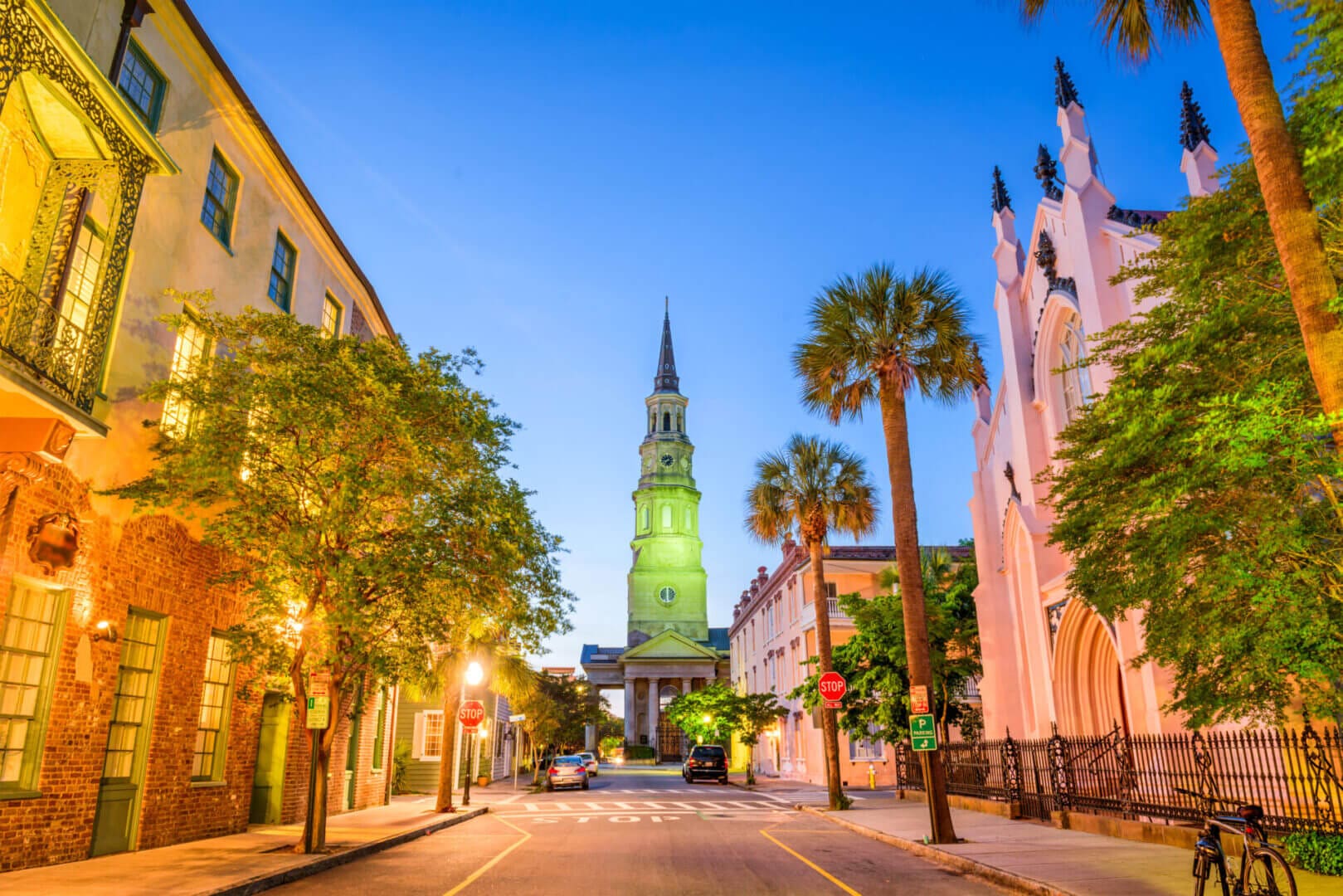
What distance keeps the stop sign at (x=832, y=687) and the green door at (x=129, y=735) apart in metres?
16.4

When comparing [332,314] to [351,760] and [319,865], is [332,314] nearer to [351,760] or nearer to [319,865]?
[351,760]

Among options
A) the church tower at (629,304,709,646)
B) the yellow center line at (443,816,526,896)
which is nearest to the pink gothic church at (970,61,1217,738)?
the yellow center line at (443,816,526,896)

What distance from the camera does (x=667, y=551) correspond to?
99.3m

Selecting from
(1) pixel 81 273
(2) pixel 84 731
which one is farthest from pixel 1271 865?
(1) pixel 81 273

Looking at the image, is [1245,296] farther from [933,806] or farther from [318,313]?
[318,313]

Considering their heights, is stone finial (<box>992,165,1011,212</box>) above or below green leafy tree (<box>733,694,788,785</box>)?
above

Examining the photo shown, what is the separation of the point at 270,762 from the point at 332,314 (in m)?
10.3

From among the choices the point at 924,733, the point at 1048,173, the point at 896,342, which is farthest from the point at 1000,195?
the point at 924,733

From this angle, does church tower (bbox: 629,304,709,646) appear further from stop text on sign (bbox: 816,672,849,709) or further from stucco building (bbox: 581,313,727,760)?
stop text on sign (bbox: 816,672,849,709)

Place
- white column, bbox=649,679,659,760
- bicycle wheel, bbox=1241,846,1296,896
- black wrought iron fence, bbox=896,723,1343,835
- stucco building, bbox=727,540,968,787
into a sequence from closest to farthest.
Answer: bicycle wheel, bbox=1241,846,1296,896 < black wrought iron fence, bbox=896,723,1343,835 < stucco building, bbox=727,540,968,787 < white column, bbox=649,679,659,760

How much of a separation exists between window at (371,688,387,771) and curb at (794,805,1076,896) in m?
13.8

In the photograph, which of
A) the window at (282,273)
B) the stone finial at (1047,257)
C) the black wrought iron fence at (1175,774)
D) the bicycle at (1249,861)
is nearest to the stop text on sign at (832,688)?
the black wrought iron fence at (1175,774)

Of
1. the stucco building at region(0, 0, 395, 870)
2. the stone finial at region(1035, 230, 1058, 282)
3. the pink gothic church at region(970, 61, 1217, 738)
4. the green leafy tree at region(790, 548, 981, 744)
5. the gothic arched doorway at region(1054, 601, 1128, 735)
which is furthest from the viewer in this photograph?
the green leafy tree at region(790, 548, 981, 744)

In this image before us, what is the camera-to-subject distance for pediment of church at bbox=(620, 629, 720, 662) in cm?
9200
